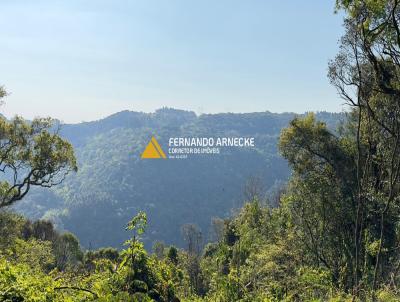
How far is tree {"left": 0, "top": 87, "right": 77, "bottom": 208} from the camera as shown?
2728cm

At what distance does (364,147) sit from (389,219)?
464 centimetres

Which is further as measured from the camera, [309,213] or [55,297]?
[309,213]

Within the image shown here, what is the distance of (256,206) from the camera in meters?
40.1

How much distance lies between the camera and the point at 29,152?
27.9 metres

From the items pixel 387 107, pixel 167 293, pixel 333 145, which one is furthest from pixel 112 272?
pixel 333 145

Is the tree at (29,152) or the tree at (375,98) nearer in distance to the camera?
the tree at (375,98)

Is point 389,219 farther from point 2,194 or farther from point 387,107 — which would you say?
point 2,194

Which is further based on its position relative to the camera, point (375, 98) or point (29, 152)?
point (29, 152)

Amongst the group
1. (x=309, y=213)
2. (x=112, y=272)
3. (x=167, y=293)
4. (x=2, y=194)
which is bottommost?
(x=309, y=213)

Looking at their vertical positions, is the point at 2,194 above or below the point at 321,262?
above

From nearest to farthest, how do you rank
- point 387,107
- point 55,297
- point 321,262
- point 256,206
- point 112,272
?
point 55,297
point 112,272
point 387,107
point 321,262
point 256,206

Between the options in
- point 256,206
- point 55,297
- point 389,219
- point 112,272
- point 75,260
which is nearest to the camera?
point 55,297

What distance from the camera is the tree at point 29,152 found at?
89.5 ft

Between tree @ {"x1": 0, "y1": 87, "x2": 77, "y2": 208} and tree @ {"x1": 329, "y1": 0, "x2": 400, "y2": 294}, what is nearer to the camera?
tree @ {"x1": 329, "y1": 0, "x2": 400, "y2": 294}
